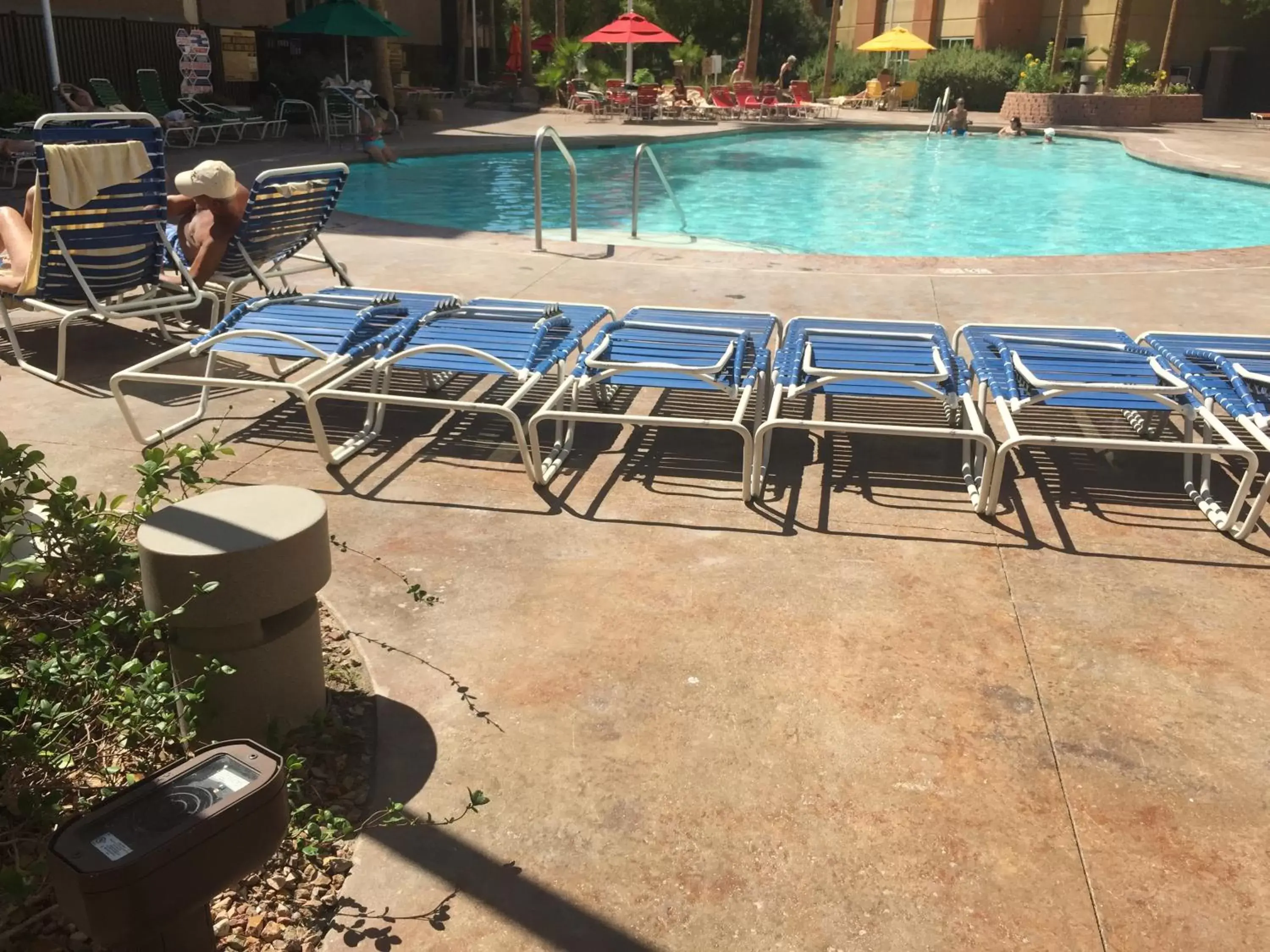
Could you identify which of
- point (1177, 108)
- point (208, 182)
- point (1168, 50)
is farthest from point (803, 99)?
point (208, 182)

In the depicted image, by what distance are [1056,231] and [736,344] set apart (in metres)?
11.4

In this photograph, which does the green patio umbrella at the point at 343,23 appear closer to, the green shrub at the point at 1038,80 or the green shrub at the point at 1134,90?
the green shrub at the point at 1038,80

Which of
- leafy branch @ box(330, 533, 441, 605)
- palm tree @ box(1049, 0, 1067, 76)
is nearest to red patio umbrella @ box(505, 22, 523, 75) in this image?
palm tree @ box(1049, 0, 1067, 76)

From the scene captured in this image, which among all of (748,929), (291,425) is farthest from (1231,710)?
(291,425)

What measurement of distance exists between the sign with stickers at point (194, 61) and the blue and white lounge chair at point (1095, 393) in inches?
807

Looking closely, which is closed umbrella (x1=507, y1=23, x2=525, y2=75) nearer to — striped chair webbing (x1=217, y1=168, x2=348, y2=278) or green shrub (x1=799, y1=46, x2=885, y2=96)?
green shrub (x1=799, y1=46, x2=885, y2=96)

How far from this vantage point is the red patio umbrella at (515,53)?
3303cm

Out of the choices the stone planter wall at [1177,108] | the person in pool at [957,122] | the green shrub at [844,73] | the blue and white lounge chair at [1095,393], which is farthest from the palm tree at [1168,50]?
the blue and white lounge chair at [1095,393]

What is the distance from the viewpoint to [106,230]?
584 cm

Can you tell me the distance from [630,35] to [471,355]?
2480 centimetres

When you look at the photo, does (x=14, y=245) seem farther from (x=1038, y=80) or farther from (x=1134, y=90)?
(x=1038, y=80)

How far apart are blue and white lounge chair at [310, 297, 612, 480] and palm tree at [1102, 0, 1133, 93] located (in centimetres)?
2939

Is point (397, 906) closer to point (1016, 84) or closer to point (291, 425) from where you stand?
point (291, 425)

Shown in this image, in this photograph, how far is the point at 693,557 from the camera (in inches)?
152
